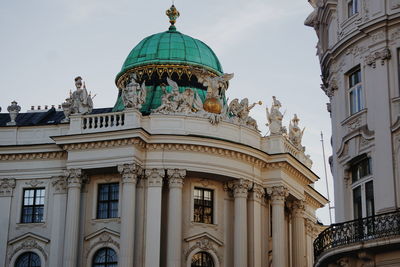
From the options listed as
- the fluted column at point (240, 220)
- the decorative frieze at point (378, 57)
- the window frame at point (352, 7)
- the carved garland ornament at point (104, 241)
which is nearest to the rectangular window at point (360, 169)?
the decorative frieze at point (378, 57)

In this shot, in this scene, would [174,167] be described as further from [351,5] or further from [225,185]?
[351,5]

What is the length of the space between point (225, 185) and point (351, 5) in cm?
1850

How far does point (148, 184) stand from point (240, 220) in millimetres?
5065

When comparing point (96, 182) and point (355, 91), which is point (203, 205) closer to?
point (96, 182)

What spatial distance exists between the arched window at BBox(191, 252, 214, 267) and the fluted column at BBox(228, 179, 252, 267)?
127 cm

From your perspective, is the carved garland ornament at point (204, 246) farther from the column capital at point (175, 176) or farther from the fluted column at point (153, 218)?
the column capital at point (175, 176)

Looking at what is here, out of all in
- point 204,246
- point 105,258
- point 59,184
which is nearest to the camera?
point 105,258

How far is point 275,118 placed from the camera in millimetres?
48906

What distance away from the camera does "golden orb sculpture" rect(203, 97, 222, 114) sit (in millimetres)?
47031

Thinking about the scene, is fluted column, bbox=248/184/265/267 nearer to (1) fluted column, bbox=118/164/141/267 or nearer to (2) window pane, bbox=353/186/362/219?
(1) fluted column, bbox=118/164/141/267

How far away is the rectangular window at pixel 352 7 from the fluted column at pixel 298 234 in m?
21.9

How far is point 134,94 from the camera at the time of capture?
45625 mm

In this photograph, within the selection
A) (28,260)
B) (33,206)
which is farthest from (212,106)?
(28,260)

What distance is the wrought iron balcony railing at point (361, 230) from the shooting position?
24.3 m
